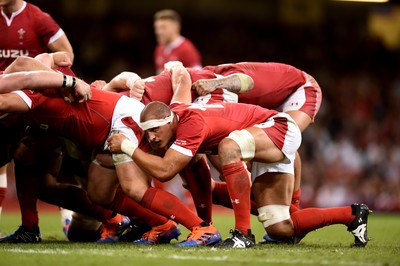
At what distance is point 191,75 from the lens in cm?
759

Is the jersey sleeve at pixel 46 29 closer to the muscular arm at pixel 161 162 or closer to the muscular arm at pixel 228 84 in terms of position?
the muscular arm at pixel 228 84

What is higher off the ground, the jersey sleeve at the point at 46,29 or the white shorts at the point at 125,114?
the jersey sleeve at the point at 46,29

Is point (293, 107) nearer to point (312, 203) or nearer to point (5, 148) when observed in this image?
point (5, 148)

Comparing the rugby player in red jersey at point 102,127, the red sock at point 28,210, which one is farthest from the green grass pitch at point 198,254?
the rugby player in red jersey at point 102,127

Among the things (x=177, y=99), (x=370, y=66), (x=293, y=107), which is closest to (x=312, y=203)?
(x=370, y=66)

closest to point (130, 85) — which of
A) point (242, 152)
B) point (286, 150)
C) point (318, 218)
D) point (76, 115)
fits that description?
point (76, 115)

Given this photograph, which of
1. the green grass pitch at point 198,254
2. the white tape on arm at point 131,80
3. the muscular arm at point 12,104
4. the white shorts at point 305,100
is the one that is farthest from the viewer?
the white shorts at point 305,100

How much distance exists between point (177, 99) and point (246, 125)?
747 mm

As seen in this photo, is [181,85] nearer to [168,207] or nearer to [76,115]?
[76,115]

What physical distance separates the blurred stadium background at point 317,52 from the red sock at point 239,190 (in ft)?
29.4

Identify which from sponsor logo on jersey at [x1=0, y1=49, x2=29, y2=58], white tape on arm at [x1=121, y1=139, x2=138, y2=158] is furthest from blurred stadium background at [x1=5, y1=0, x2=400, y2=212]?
white tape on arm at [x1=121, y1=139, x2=138, y2=158]

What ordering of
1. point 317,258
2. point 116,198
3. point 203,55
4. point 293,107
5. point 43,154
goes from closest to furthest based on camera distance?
point 317,258 < point 116,198 < point 43,154 < point 293,107 < point 203,55

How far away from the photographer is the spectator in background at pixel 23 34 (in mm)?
8125

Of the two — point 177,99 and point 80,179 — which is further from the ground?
point 177,99
